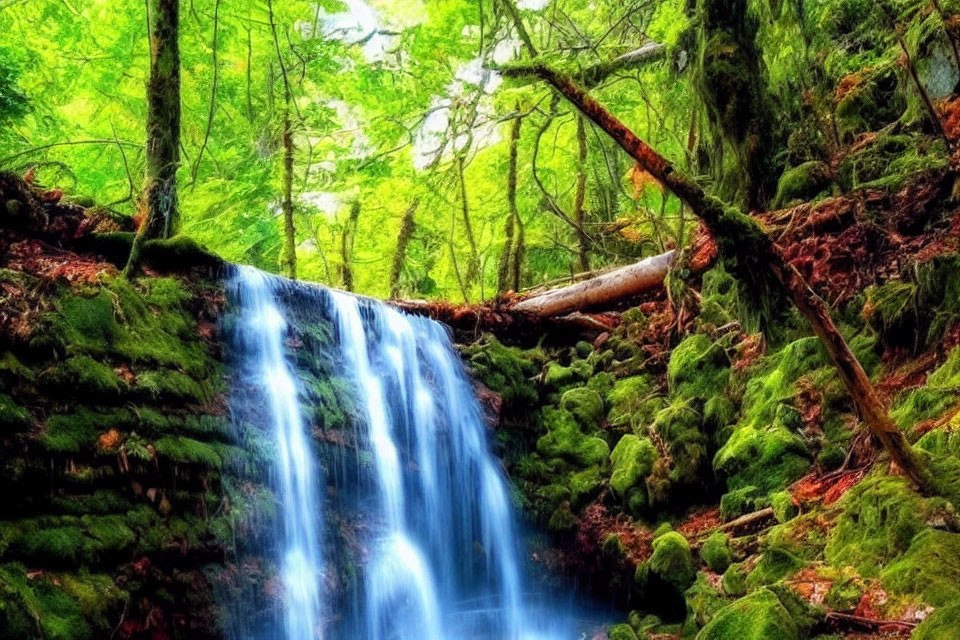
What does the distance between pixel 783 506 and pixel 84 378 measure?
4613 mm

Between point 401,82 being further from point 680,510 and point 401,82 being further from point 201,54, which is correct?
point 680,510

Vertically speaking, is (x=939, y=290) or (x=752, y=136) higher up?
(x=752, y=136)

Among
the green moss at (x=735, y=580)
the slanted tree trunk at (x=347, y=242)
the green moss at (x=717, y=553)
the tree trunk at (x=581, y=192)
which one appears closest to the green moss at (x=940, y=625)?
the green moss at (x=735, y=580)

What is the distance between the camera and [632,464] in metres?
5.96

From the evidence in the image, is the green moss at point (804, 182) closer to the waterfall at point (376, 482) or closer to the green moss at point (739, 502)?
the green moss at point (739, 502)

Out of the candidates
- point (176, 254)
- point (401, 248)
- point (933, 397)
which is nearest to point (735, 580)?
point (933, 397)

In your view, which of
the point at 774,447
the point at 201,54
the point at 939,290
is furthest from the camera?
the point at 201,54

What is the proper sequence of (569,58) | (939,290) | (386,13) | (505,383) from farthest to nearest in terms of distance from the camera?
(386,13) → (505,383) → (569,58) → (939,290)

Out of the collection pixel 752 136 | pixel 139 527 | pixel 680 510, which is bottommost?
pixel 680 510

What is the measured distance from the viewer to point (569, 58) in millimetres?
6215

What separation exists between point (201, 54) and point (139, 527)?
6460mm

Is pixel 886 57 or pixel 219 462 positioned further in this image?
pixel 886 57

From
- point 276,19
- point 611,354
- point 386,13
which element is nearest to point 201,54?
point 276,19

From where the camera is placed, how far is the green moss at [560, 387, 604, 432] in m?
6.99
